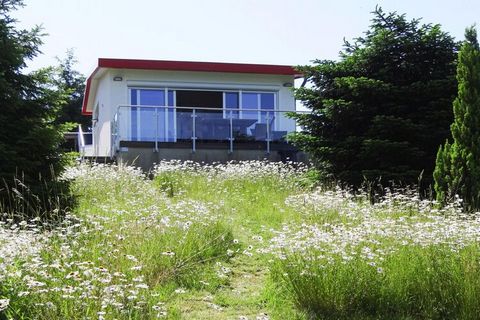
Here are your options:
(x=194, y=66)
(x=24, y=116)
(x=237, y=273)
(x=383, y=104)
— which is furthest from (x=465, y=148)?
(x=194, y=66)

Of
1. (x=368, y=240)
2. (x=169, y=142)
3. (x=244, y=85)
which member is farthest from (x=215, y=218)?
(x=244, y=85)

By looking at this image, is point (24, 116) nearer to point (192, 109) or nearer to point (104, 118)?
point (192, 109)

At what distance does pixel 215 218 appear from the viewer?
8.27m

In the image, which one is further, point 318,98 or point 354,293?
point 318,98

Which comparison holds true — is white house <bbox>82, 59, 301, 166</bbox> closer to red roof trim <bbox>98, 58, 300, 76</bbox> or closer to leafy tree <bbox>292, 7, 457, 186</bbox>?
red roof trim <bbox>98, 58, 300, 76</bbox>

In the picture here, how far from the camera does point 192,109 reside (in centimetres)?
1850

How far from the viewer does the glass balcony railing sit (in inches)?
714

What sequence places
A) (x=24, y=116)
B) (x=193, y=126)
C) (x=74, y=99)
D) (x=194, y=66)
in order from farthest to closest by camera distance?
(x=74, y=99)
(x=194, y=66)
(x=193, y=126)
(x=24, y=116)

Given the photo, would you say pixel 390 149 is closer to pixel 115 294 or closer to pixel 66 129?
pixel 66 129

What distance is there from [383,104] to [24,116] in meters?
7.06

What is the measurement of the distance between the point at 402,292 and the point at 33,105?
6514 millimetres

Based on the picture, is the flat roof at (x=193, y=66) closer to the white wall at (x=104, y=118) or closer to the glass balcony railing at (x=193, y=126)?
the white wall at (x=104, y=118)

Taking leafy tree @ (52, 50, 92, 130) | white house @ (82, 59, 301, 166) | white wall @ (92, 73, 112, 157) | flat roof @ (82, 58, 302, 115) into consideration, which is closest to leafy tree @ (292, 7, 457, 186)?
white house @ (82, 59, 301, 166)

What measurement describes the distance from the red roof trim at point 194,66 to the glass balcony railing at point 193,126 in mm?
2594
